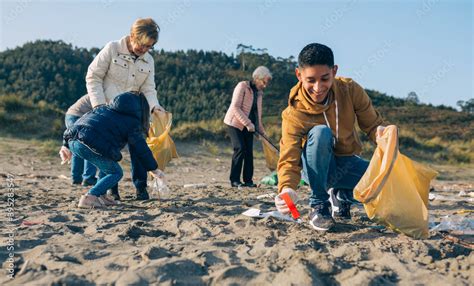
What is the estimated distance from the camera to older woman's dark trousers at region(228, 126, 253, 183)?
19.1ft

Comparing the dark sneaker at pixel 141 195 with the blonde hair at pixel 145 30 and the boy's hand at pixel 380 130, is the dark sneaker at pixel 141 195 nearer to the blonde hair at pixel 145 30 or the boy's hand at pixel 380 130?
the blonde hair at pixel 145 30

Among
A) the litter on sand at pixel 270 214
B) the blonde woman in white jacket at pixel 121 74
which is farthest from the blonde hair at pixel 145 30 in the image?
the litter on sand at pixel 270 214

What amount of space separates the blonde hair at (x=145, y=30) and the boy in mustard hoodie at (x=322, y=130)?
4.83ft

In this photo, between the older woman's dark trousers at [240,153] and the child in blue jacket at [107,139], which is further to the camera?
the older woman's dark trousers at [240,153]

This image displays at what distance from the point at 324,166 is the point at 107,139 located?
5.63 feet

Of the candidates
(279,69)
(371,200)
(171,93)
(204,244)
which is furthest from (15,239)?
(279,69)

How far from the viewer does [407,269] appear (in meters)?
2.17

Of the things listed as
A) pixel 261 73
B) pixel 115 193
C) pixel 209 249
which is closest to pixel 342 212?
pixel 209 249

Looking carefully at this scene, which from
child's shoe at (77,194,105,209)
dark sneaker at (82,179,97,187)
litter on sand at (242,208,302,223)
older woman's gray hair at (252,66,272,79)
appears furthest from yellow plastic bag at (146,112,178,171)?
litter on sand at (242,208,302,223)

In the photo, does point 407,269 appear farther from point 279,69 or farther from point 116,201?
→ point 279,69

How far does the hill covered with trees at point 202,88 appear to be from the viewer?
22.0 meters

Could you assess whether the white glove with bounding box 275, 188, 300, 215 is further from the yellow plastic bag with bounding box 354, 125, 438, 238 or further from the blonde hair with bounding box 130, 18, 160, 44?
the blonde hair with bounding box 130, 18, 160, 44

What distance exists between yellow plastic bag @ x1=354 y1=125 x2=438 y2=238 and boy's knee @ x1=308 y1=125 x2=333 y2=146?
0.31m

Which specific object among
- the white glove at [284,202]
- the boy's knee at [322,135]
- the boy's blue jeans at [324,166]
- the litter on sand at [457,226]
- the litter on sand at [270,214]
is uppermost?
the boy's knee at [322,135]
